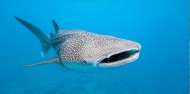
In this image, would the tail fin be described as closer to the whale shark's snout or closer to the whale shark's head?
the whale shark's head

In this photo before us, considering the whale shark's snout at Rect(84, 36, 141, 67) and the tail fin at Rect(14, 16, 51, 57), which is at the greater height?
the tail fin at Rect(14, 16, 51, 57)

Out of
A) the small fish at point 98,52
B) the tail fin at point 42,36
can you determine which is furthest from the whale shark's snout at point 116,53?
the tail fin at point 42,36

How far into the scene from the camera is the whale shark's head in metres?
3.40

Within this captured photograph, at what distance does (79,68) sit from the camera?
388 cm

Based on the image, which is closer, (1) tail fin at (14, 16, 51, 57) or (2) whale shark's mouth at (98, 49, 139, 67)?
(2) whale shark's mouth at (98, 49, 139, 67)

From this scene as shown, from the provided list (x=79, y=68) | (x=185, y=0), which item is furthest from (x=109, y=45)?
(x=185, y=0)

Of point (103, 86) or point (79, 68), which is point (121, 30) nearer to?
point (103, 86)

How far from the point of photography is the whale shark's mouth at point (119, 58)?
3.39m

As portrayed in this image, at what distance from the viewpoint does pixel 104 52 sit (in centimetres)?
344

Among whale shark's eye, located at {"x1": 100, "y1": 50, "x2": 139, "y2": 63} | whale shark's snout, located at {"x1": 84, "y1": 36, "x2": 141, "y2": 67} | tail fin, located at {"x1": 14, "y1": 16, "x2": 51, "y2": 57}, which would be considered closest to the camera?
whale shark's snout, located at {"x1": 84, "y1": 36, "x2": 141, "y2": 67}

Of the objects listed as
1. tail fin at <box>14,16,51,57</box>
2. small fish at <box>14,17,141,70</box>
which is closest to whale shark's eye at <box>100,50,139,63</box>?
small fish at <box>14,17,141,70</box>

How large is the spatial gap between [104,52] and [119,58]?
11.0 inches

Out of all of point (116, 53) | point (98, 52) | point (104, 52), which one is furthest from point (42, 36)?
point (116, 53)

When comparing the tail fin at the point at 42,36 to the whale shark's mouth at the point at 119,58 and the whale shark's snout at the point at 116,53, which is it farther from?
the whale shark's mouth at the point at 119,58
